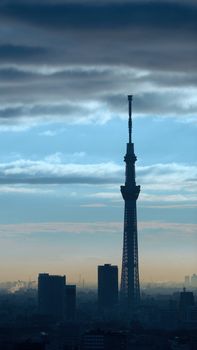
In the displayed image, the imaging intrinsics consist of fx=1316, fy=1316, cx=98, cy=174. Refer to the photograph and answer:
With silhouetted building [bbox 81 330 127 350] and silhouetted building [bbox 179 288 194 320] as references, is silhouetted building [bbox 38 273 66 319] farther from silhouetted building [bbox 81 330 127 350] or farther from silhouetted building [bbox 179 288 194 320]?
silhouetted building [bbox 81 330 127 350]

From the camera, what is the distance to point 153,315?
595 ft

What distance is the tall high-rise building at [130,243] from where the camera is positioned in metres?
192

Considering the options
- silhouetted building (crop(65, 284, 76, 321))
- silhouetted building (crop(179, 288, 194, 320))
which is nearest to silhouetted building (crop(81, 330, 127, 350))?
silhouetted building (crop(65, 284, 76, 321))

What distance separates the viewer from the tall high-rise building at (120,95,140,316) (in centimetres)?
19175

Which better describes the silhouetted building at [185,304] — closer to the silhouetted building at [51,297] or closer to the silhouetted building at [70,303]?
the silhouetted building at [70,303]

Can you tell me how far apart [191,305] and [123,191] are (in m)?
19.3

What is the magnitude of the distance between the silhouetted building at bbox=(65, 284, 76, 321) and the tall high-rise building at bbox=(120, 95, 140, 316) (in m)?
8.24

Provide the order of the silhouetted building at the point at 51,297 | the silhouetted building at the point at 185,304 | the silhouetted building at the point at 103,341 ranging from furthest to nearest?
the silhouetted building at the point at 51,297
the silhouetted building at the point at 185,304
the silhouetted building at the point at 103,341

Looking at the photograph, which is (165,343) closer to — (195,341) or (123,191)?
(195,341)

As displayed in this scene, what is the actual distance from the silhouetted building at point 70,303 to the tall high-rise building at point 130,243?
8243 millimetres

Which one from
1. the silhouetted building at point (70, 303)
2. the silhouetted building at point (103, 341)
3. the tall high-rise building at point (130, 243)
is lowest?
the silhouetted building at point (103, 341)

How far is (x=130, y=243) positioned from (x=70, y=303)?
13562 millimetres

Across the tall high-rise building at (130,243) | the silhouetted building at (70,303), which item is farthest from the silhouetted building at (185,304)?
the silhouetted building at (70,303)

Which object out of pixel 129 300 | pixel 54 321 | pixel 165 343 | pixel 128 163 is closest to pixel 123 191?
pixel 128 163
